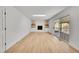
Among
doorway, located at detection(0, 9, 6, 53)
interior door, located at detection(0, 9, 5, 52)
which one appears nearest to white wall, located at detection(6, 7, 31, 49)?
doorway, located at detection(0, 9, 6, 53)

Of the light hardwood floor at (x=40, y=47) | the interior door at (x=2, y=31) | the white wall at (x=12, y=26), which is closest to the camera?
the interior door at (x=2, y=31)

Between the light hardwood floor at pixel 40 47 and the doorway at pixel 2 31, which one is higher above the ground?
the doorway at pixel 2 31

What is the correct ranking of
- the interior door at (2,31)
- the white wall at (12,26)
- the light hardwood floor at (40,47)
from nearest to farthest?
Answer: the interior door at (2,31) < the light hardwood floor at (40,47) < the white wall at (12,26)

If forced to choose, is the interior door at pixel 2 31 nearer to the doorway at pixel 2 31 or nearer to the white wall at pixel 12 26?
the doorway at pixel 2 31

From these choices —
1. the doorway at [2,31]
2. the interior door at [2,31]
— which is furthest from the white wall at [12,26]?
the interior door at [2,31]

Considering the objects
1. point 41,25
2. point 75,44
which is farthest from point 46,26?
point 75,44

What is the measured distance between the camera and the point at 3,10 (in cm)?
440

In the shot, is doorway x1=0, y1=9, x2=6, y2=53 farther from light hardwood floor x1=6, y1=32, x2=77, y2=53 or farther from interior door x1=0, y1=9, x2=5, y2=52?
light hardwood floor x1=6, y1=32, x2=77, y2=53

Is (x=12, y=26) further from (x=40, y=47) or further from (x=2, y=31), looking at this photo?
(x=40, y=47)

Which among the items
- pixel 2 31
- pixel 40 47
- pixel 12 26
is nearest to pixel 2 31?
pixel 2 31
